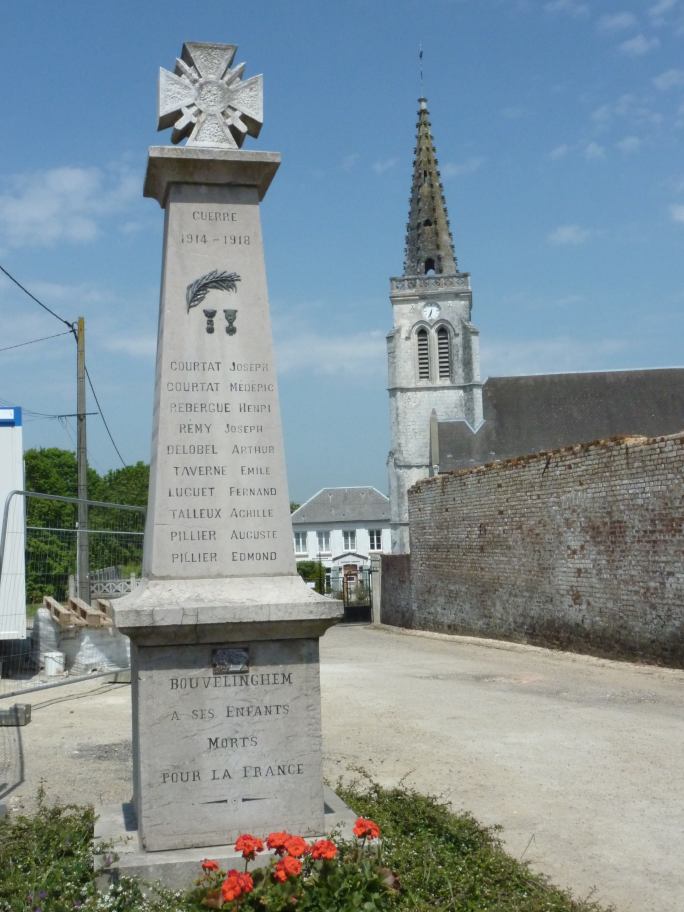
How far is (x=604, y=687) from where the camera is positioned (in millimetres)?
11125

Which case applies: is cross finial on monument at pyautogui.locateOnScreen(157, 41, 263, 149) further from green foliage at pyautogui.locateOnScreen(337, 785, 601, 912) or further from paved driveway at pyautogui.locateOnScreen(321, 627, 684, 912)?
paved driveway at pyautogui.locateOnScreen(321, 627, 684, 912)

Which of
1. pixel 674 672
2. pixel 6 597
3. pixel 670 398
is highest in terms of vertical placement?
pixel 670 398

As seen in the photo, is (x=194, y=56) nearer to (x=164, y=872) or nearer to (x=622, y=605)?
(x=164, y=872)

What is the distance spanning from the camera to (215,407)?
16.0 feet

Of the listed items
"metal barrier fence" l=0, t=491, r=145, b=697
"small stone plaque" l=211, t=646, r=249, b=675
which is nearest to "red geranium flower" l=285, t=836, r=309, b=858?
"small stone plaque" l=211, t=646, r=249, b=675

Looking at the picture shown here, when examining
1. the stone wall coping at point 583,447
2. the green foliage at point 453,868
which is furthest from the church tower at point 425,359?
the green foliage at point 453,868

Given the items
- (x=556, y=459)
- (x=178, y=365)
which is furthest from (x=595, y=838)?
(x=556, y=459)

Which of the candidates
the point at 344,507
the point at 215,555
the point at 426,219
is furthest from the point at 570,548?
the point at 344,507

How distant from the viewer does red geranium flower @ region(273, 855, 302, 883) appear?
377 cm

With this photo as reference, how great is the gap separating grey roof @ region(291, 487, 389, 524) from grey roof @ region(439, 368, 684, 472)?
24251mm

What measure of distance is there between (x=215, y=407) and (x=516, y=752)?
4354 millimetres

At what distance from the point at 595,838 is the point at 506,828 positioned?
1.71ft

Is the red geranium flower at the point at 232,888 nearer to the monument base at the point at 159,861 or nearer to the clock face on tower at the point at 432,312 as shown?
the monument base at the point at 159,861

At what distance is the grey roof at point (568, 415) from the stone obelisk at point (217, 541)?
3739 cm
